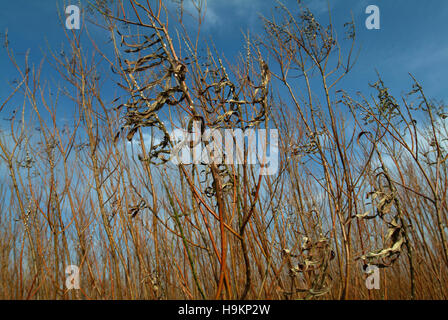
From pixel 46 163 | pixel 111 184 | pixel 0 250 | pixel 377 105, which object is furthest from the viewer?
pixel 0 250

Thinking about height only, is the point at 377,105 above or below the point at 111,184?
above

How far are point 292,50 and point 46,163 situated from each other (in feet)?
6.60

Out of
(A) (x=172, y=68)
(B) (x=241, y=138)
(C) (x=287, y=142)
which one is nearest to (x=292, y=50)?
(C) (x=287, y=142)

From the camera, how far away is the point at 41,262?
183 cm

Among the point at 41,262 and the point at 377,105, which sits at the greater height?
the point at 377,105

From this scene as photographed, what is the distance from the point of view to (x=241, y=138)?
0.95 meters

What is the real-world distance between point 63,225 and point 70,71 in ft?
3.67

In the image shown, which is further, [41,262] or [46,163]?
[46,163]
